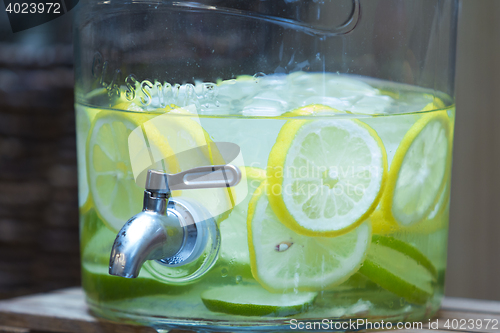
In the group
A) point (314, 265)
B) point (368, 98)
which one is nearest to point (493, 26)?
point (368, 98)

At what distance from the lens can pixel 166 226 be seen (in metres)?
0.48

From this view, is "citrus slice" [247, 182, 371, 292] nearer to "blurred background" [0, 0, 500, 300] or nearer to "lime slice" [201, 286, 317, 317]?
"lime slice" [201, 286, 317, 317]

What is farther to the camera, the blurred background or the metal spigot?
the blurred background

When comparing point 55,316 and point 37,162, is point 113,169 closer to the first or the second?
point 55,316

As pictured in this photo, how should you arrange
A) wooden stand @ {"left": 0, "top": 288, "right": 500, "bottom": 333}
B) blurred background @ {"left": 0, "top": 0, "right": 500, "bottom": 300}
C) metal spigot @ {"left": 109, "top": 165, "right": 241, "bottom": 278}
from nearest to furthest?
metal spigot @ {"left": 109, "top": 165, "right": 241, "bottom": 278} → wooden stand @ {"left": 0, "top": 288, "right": 500, "bottom": 333} → blurred background @ {"left": 0, "top": 0, "right": 500, "bottom": 300}

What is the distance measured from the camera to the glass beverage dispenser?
500mm

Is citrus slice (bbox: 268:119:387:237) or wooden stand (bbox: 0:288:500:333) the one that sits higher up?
citrus slice (bbox: 268:119:387:237)

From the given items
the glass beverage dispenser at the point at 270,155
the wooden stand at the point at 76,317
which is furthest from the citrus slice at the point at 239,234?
the wooden stand at the point at 76,317

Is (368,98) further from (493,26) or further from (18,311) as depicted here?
(493,26)

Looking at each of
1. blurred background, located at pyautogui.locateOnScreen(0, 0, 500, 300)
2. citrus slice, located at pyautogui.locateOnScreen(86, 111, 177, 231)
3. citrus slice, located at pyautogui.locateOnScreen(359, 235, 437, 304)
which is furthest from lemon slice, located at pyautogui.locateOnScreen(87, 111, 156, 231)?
blurred background, located at pyautogui.locateOnScreen(0, 0, 500, 300)

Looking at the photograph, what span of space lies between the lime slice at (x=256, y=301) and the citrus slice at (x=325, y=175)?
64mm

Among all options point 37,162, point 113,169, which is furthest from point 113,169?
point 37,162

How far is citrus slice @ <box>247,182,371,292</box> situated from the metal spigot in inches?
1.7

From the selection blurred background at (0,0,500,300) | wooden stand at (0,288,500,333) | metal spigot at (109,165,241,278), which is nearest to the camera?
metal spigot at (109,165,241,278)
